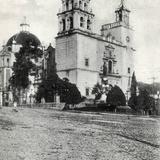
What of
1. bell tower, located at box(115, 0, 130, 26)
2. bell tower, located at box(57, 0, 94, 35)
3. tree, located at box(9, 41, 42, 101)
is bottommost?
A: tree, located at box(9, 41, 42, 101)

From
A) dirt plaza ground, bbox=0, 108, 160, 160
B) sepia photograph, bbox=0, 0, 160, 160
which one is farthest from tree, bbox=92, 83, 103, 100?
dirt plaza ground, bbox=0, 108, 160, 160

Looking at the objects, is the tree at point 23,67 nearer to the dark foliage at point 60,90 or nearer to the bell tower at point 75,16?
the bell tower at point 75,16

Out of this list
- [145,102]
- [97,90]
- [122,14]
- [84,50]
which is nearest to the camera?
[145,102]

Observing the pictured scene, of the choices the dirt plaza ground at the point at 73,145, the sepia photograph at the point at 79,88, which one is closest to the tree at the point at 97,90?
the sepia photograph at the point at 79,88

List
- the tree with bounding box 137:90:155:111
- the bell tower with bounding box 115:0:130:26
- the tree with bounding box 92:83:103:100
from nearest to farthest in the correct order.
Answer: the tree with bounding box 137:90:155:111, the tree with bounding box 92:83:103:100, the bell tower with bounding box 115:0:130:26

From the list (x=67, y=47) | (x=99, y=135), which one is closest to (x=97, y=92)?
(x=67, y=47)

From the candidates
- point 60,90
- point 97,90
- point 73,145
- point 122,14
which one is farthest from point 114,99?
point 73,145

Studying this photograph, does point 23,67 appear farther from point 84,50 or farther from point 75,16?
point 75,16

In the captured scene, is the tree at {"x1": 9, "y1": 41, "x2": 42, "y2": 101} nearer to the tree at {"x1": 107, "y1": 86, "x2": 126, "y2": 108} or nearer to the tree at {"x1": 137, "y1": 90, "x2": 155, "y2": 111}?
the tree at {"x1": 107, "y1": 86, "x2": 126, "y2": 108}
